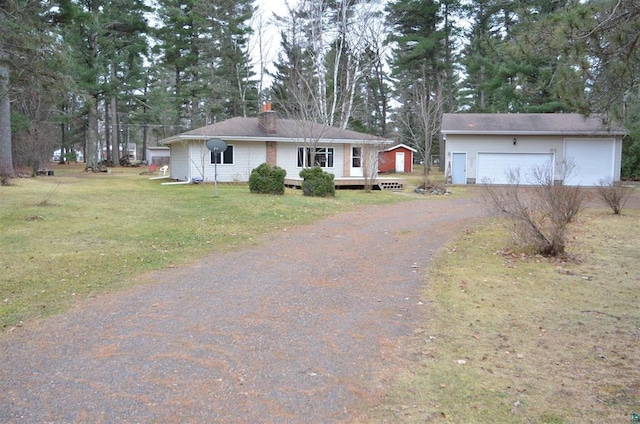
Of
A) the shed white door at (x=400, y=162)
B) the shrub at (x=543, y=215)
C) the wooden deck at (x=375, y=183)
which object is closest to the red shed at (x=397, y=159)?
the shed white door at (x=400, y=162)

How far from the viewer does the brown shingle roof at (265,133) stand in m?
22.1

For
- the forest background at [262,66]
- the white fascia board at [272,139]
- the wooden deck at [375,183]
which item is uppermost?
the forest background at [262,66]

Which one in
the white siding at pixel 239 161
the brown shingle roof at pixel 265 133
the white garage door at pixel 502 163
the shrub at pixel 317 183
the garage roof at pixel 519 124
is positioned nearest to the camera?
the shrub at pixel 317 183

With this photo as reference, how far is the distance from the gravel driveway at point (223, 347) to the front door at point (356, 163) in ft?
59.5

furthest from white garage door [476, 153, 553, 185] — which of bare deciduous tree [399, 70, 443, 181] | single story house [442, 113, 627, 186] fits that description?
bare deciduous tree [399, 70, 443, 181]

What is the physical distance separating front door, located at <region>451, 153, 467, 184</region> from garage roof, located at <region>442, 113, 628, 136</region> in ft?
4.54

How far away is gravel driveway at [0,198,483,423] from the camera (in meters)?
3.03

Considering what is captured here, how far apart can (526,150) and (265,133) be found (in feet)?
45.2

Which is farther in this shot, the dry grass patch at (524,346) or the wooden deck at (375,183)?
the wooden deck at (375,183)

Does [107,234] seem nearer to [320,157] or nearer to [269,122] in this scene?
[269,122]

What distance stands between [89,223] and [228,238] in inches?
139

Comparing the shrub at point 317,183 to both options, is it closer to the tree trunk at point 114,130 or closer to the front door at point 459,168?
the front door at point 459,168

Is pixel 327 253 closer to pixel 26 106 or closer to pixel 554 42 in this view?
pixel 554 42

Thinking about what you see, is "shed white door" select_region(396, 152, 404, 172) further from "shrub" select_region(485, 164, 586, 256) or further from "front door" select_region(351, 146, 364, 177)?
"shrub" select_region(485, 164, 586, 256)
